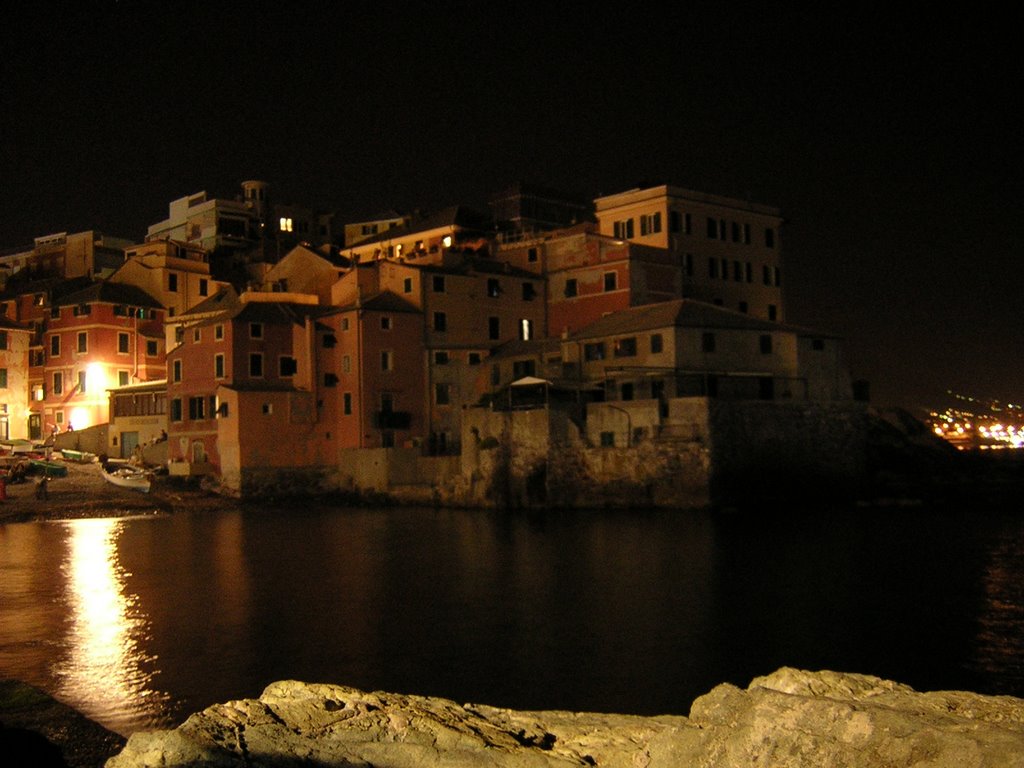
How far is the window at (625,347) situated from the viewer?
5228cm

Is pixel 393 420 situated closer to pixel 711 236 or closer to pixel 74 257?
pixel 711 236

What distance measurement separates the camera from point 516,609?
86.9ft

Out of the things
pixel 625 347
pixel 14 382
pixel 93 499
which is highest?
pixel 14 382

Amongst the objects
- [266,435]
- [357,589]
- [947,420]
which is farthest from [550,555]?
[947,420]

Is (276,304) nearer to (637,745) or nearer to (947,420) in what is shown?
(637,745)

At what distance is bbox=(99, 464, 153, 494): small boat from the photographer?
56.2 metres

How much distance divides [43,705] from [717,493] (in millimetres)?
35738

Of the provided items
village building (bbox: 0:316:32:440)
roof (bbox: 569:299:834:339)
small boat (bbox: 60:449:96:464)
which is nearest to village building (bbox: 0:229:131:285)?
village building (bbox: 0:316:32:440)

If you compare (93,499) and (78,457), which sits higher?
(78,457)

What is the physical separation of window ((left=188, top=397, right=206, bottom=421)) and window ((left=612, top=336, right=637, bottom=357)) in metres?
24.2

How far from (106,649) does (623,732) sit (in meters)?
18.1

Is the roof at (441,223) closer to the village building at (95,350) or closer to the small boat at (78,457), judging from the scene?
the village building at (95,350)

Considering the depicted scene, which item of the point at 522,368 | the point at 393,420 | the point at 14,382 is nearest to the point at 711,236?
the point at 522,368

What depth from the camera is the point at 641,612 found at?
1011 inches
